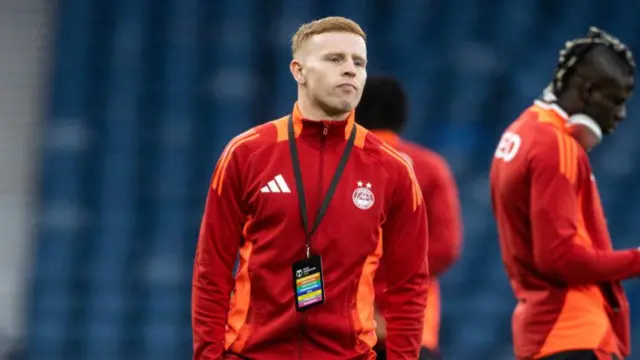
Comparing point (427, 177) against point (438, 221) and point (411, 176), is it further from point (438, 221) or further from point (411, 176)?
point (411, 176)

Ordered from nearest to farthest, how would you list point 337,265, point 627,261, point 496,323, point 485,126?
point 337,265
point 627,261
point 496,323
point 485,126

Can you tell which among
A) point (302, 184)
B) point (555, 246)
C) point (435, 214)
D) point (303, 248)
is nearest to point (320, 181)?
point (302, 184)

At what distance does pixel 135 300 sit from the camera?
8.32 meters

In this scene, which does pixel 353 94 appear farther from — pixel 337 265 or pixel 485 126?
pixel 485 126

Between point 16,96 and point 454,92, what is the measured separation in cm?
296

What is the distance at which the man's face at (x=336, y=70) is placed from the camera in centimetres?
342

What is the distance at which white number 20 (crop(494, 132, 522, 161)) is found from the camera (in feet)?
13.8

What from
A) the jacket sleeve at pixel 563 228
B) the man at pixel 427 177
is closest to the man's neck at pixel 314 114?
the jacket sleeve at pixel 563 228

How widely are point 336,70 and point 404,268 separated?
55 cm

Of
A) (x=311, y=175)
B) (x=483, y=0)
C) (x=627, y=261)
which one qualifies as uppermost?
(x=483, y=0)

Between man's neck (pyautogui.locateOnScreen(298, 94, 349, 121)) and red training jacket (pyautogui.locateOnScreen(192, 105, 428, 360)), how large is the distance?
0.04 ft

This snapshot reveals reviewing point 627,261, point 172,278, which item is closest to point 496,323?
point 172,278

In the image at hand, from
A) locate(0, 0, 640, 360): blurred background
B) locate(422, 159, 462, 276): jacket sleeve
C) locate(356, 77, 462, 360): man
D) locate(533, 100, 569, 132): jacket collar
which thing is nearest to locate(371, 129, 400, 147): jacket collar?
locate(356, 77, 462, 360): man

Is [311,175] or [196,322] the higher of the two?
[311,175]
